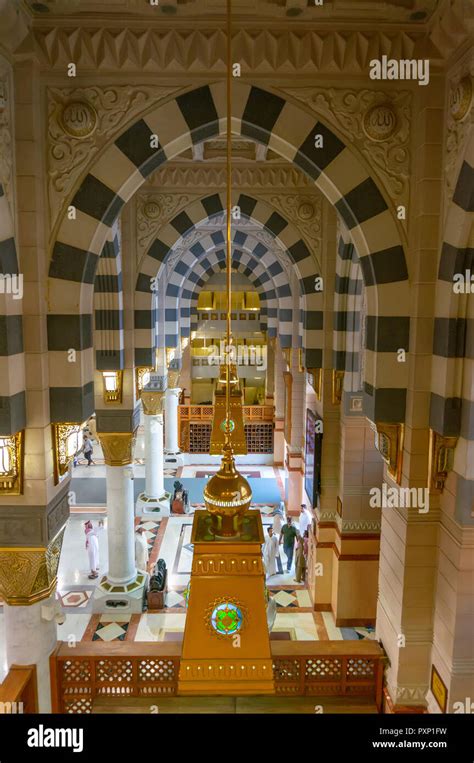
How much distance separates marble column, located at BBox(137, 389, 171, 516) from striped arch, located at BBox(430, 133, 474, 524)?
6.74 m

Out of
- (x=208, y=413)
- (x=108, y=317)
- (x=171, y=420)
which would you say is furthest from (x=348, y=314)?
(x=208, y=413)

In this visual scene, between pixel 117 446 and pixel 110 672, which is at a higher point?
pixel 117 446

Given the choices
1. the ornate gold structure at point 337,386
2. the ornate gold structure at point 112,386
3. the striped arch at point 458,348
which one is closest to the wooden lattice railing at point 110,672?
the striped arch at point 458,348

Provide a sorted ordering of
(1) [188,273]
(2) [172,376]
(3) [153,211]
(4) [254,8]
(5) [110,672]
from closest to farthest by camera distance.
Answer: (4) [254,8]
(5) [110,672]
(3) [153,211]
(1) [188,273]
(2) [172,376]

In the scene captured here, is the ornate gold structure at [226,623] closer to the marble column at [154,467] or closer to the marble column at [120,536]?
the marble column at [120,536]

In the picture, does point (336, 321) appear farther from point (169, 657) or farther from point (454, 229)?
point (169, 657)

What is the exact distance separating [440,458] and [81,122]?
117 inches

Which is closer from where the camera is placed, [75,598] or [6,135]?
[6,135]

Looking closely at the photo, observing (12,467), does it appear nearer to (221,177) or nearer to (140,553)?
(140,553)

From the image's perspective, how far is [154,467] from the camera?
11.0 meters

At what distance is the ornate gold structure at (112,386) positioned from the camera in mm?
→ 6582

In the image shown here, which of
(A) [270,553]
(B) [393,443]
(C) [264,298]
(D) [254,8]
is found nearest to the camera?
(D) [254,8]

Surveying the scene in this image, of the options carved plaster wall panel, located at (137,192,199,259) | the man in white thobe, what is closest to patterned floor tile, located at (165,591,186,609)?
the man in white thobe
